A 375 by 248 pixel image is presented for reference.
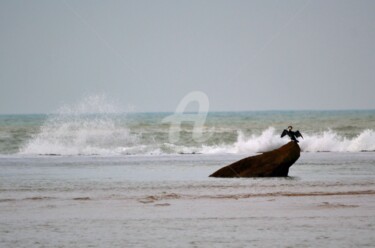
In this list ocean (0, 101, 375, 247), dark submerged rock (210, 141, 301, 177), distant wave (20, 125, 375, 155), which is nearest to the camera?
ocean (0, 101, 375, 247)

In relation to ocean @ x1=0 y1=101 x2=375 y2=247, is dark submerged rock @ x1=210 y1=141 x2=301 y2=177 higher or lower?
higher

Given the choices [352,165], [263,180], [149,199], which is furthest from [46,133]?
[149,199]

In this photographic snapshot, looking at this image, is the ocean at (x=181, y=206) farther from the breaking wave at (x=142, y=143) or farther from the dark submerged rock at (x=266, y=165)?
the breaking wave at (x=142, y=143)

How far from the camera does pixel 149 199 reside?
17578 mm

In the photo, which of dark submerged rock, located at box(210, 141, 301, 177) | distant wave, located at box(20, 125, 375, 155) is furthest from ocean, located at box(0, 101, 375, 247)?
distant wave, located at box(20, 125, 375, 155)

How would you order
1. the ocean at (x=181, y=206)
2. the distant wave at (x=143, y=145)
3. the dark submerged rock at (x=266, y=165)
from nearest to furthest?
the ocean at (x=181, y=206)
the dark submerged rock at (x=266, y=165)
the distant wave at (x=143, y=145)

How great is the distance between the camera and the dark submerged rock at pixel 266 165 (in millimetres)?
23391

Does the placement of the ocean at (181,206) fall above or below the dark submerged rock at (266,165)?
below

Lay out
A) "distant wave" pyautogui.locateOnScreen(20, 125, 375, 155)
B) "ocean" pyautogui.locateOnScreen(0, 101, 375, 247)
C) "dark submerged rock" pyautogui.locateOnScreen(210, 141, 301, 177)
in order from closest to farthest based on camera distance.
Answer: "ocean" pyautogui.locateOnScreen(0, 101, 375, 247), "dark submerged rock" pyautogui.locateOnScreen(210, 141, 301, 177), "distant wave" pyautogui.locateOnScreen(20, 125, 375, 155)

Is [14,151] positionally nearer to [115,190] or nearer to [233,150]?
[233,150]

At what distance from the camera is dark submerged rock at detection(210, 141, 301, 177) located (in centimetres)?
2339

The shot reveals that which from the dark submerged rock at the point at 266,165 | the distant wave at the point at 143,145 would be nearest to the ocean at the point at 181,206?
the dark submerged rock at the point at 266,165

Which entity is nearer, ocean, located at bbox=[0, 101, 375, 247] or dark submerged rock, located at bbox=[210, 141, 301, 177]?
ocean, located at bbox=[0, 101, 375, 247]

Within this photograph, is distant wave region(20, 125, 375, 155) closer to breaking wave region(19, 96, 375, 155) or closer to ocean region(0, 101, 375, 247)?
breaking wave region(19, 96, 375, 155)
